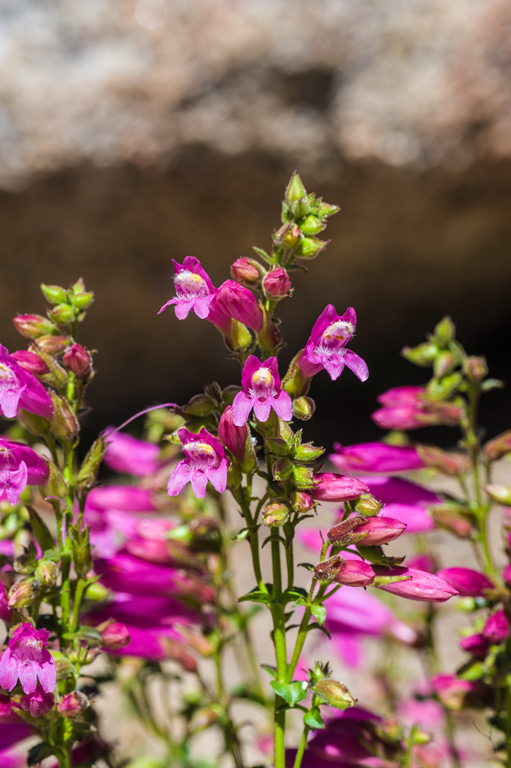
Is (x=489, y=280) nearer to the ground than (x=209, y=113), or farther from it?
nearer to the ground

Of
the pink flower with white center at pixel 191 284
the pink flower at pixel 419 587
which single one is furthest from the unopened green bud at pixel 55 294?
the pink flower at pixel 419 587

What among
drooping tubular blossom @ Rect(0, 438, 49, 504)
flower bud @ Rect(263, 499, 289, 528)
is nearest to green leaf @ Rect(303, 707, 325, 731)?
flower bud @ Rect(263, 499, 289, 528)

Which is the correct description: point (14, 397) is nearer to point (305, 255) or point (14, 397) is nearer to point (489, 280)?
point (305, 255)

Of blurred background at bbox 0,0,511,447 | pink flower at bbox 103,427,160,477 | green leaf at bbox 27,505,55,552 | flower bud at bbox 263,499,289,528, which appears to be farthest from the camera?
blurred background at bbox 0,0,511,447

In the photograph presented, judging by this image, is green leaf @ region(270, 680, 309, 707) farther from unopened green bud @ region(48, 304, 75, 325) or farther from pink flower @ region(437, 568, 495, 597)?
unopened green bud @ region(48, 304, 75, 325)

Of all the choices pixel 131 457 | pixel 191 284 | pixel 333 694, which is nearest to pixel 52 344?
pixel 191 284

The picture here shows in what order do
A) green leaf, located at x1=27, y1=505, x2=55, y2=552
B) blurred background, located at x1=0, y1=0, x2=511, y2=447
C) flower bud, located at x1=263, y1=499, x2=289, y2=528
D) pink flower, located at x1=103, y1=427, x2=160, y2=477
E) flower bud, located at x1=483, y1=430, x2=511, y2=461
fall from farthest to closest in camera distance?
1. blurred background, located at x1=0, y1=0, x2=511, y2=447
2. pink flower, located at x1=103, y1=427, x2=160, y2=477
3. flower bud, located at x1=483, y1=430, x2=511, y2=461
4. green leaf, located at x1=27, y1=505, x2=55, y2=552
5. flower bud, located at x1=263, y1=499, x2=289, y2=528

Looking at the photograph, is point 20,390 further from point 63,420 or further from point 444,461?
point 444,461

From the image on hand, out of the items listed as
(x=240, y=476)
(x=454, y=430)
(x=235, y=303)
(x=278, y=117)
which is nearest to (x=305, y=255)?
(x=235, y=303)
